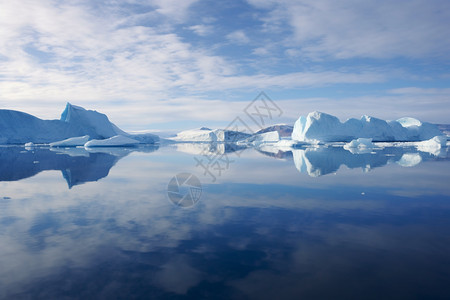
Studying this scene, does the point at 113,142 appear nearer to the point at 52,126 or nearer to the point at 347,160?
the point at 52,126

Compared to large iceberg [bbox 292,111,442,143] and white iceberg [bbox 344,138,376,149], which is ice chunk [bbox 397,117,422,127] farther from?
white iceberg [bbox 344,138,376,149]

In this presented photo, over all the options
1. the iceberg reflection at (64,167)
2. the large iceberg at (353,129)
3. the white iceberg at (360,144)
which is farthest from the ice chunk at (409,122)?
the iceberg reflection at (64,167)

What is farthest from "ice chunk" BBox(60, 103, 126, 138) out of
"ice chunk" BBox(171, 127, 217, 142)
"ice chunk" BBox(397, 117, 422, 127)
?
"ice chunk" BBox(397, 117, 422, 127)

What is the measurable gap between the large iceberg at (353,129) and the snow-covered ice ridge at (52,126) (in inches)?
1036

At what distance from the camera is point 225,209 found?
239 inches

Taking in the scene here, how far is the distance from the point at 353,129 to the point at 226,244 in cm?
4346

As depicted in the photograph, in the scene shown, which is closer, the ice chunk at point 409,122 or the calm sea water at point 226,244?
the calm sea water at point 226,244

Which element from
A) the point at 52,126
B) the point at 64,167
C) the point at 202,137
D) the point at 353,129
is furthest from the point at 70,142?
the point at 353,129

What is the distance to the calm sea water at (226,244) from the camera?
2953 mm

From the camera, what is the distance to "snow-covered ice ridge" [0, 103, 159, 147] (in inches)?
1770

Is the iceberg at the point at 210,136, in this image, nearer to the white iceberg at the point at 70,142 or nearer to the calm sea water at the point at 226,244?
the white iceberg at the point at 70,142

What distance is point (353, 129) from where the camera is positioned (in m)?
42.8

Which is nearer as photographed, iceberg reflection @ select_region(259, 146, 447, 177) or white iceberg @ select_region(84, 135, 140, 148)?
iceberg reflection @ select_region(259, 146, 447, 177)

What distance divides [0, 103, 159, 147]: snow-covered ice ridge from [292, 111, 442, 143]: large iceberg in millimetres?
26307
